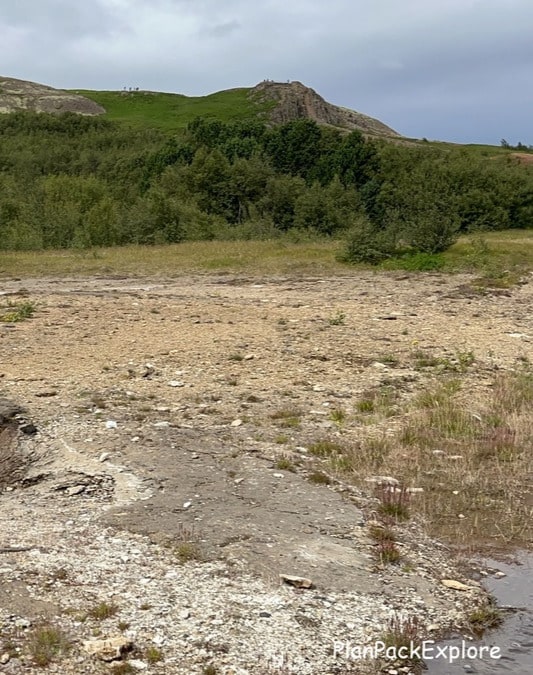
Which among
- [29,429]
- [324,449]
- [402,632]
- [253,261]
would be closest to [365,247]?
[253,261]

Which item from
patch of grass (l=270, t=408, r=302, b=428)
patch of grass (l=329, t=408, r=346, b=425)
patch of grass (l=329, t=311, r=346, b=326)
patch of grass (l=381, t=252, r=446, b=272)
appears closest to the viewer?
patch of grass (l=270, t=408, r=302, b=428)

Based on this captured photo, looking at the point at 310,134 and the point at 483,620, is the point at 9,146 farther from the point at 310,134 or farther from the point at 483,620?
the point at 483,620

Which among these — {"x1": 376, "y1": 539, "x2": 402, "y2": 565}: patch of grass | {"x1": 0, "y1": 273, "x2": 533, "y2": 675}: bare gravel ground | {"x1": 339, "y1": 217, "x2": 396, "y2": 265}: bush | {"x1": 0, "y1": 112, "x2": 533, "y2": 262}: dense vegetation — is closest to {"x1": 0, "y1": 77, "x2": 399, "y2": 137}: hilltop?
{"x1": 0, "y1": 112, "x2": 533, "y2": 262}: dense vegetation

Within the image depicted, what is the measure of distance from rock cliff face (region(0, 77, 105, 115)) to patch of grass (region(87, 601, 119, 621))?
100 meters

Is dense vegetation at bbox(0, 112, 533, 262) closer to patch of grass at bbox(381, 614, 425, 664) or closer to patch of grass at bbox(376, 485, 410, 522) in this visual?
patch of grass at bbox(376, 485, 410, 522)

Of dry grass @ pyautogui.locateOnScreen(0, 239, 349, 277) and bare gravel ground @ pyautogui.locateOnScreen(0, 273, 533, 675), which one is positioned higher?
dry grass @ pyautogui.locateOnScreen(0, 239, 349, 277)

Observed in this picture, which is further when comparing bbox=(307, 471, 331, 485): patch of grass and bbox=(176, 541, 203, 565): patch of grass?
bbox=(307, 471, 331, 485): patch of grass

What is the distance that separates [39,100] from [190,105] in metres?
20.9

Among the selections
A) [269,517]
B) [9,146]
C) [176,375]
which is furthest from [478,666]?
[9,146]

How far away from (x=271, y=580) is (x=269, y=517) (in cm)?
83

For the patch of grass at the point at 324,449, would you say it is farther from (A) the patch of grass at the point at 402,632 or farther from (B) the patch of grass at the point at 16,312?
(B) the patch of grass at the point at 16,312

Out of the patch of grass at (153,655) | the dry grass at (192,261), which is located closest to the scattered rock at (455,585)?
the patch of grass at (153,655)

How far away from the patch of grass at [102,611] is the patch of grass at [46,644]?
194mm

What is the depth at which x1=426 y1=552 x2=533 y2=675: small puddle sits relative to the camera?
11.1 ft
